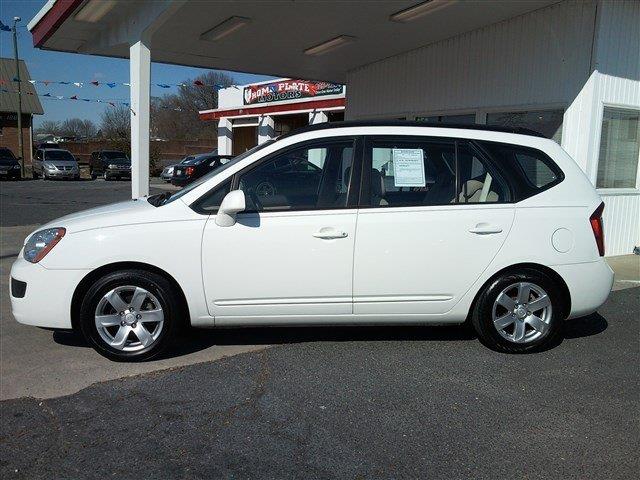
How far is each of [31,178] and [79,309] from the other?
28885 mm

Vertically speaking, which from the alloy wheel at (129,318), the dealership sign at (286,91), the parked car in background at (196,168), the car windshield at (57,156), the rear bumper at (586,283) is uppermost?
the dealership sign at (286,91)

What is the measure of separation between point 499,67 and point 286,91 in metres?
14.3

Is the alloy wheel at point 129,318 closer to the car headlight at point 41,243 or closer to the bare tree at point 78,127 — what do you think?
the car headlight at point 41,243

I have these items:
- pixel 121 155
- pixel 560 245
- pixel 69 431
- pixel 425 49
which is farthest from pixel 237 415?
pixel 121 155

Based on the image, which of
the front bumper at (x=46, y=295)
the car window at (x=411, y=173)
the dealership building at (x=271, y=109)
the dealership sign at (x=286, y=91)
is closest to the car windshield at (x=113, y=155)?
the dealership building at (x=271, y=109)

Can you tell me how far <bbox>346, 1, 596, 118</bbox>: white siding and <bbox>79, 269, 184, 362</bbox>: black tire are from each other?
6.37m

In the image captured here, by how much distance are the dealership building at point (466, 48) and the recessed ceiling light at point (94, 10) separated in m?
0.02

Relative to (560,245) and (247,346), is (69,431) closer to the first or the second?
(247,346)

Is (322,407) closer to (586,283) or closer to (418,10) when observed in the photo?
(586,283)

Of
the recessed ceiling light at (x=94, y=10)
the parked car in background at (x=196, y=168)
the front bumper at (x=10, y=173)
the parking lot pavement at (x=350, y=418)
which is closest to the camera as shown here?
the parking lot pavement at (x=350, y=418)

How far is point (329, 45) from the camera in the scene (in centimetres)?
1033

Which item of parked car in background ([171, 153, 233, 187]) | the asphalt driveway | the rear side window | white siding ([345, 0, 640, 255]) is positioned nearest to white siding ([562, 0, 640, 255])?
white siding ([345, 0, 640, 255])

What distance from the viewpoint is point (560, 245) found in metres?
4.40

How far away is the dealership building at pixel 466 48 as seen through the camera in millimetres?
7719
